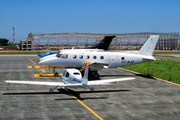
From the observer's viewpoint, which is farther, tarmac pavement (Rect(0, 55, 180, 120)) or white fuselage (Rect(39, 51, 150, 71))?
white fuselage (Rect(39, 51, 150, 71))

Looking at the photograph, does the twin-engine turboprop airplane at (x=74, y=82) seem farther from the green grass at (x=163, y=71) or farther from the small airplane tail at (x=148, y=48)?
the small airplane tail at (x=148, y=48)

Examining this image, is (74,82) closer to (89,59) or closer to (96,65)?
(96,65)

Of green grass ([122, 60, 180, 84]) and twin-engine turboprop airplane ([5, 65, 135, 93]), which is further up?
twin-engine turboprop airplane ([5, 65, 135, 93])

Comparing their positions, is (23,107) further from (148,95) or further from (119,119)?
(148,95)

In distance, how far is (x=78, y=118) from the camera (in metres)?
14.2

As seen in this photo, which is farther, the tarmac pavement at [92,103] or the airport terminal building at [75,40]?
the airport terminal building at [75,40]

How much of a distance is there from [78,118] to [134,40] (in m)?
130

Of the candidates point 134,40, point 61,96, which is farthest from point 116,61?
point 134,40

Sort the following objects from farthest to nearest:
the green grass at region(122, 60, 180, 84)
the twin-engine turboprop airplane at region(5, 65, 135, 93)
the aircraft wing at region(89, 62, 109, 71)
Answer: the green grass at region(122, 60, 180, 84) → the aircraft wing at region(89, 62, 109, 71) → the twin-engine turboprop airplane at region(5, 65, 135, 93)

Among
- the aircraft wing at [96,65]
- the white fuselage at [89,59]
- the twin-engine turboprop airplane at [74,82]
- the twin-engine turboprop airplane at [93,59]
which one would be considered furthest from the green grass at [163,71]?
the twin-engine turboprop airplane at [74,82]

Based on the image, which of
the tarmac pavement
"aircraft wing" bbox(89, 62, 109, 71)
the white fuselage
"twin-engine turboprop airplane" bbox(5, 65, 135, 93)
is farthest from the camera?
the white fuselage

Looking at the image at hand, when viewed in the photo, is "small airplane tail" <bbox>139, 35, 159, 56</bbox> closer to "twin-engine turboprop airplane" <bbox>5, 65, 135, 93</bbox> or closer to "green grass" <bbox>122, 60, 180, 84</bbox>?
"green grass" <bbox>122, 60, 180, 84</bbox>

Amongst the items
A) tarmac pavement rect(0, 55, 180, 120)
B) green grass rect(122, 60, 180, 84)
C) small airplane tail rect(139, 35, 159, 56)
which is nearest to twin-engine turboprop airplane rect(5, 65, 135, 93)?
tarmac pavement rect(0, 55, 180, 120)

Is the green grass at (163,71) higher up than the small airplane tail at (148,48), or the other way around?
the small airplane tail at (148,48)
